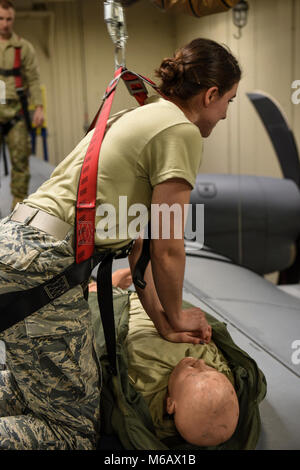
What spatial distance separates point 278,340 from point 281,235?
204 cm

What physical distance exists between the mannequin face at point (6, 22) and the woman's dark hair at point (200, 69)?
0.92 m

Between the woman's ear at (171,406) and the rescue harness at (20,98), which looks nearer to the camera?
the woman's ear at (171,406)

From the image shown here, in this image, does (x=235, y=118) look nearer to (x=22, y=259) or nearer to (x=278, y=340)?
(x=278, y=340)

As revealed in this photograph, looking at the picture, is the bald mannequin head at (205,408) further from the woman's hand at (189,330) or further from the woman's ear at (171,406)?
the woman's hand at (189,330)

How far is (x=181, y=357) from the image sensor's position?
1.21 metres

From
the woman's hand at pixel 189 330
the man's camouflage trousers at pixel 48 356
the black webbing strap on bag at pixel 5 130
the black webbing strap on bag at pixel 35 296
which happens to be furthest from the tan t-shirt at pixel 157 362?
the black webbing strap on bag at pixel 5 130

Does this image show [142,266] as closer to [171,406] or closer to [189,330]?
[189,330]

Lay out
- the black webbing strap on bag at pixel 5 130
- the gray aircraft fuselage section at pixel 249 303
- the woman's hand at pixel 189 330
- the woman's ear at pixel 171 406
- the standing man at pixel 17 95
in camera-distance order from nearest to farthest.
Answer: the woman's ear at pixel 171 406
the woman's hand at pixel 189 330
the gray aircraft fuselage section at pixel 249 303
the standing man at pixel 17 95
the black webbing strap on bag at pixel 5 130

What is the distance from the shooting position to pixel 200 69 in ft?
3.46

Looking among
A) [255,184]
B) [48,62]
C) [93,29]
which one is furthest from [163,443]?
[255,184]

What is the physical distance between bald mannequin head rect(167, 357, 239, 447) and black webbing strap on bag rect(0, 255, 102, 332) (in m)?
0.34

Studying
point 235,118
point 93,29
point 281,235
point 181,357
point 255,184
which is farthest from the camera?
point 281,235

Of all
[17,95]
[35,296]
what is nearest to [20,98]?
[17,95]

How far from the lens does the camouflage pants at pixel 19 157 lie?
2.28 meters
